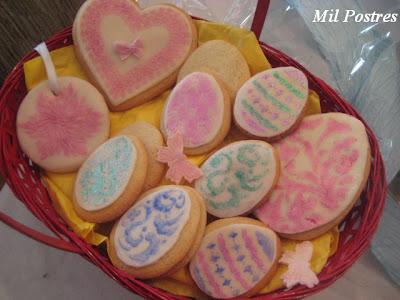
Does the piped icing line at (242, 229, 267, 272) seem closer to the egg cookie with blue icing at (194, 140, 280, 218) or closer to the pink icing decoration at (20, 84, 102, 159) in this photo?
the egg cookie with blue icing at (194, 140, 280, 218)

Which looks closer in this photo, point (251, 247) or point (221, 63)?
point (251, 247)

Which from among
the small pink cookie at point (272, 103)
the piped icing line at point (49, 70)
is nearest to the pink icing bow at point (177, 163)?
the small pink cookie at point (272, 103)

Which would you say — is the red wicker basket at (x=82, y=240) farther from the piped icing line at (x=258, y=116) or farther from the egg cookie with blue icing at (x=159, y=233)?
the piped icing line at (x=258, y=116)

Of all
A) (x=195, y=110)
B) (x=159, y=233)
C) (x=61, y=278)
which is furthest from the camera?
(x=61, y=278)

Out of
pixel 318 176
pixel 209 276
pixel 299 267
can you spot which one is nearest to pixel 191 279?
pixel 209 276

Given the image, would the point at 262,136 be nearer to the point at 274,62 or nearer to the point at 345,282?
the point at 274,62

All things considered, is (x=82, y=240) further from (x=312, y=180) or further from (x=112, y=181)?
(x=312, y=180)

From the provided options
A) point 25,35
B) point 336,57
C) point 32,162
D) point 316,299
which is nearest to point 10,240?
point 32,162
